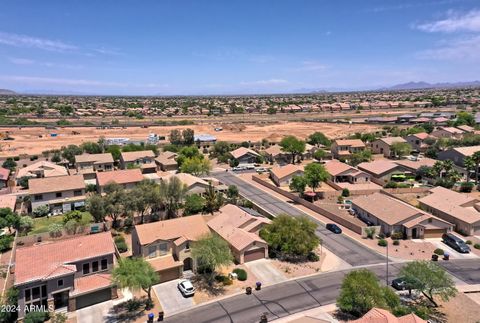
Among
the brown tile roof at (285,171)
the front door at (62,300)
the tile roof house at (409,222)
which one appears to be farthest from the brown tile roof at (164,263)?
the brown tile roof at (285,171)

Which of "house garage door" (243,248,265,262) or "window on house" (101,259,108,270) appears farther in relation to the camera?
"house garage door" (243,248,265,262)

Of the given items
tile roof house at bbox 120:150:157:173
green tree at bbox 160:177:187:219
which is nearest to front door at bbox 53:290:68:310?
green tree at bbox 160:177:187:219

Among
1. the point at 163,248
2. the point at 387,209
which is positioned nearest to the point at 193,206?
the point at 163,248

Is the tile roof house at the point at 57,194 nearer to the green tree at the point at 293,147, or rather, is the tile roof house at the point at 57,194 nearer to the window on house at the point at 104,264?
the window on house at the point at 104,264

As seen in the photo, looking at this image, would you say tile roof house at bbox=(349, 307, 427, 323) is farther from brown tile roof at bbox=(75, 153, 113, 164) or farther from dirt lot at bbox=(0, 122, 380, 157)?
dirt lot at bbox=(0, 122, 380, 157)

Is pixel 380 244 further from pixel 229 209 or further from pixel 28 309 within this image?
pixel 28 309

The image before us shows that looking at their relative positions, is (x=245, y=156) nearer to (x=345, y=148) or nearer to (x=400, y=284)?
(x=345, y=148)
